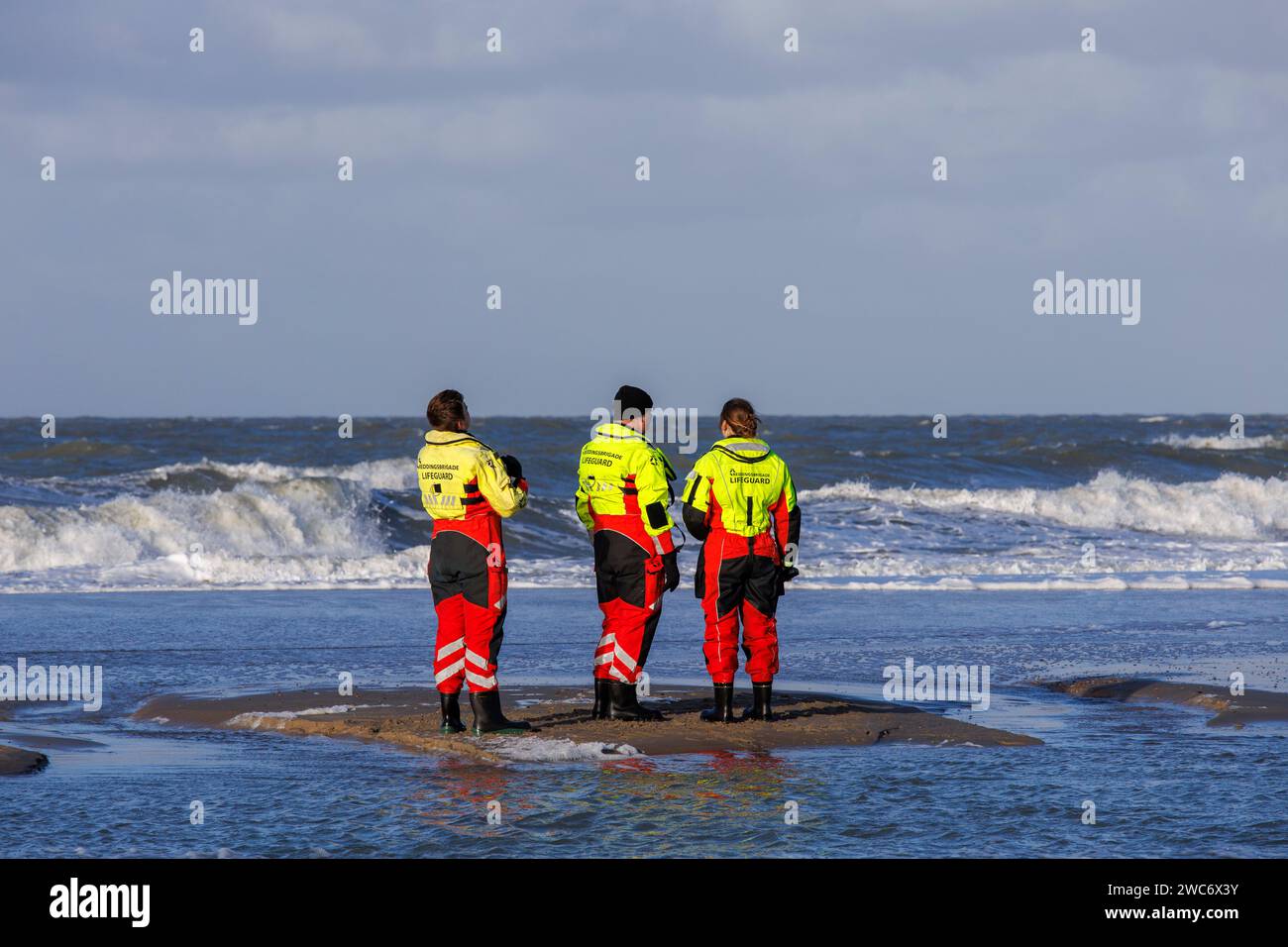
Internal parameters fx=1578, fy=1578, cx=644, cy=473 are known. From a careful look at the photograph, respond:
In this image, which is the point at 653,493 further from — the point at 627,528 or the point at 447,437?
the point at 447,437

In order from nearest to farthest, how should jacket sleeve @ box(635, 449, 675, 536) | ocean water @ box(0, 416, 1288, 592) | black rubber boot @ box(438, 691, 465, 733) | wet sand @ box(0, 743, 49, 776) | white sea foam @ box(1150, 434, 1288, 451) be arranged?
wet sand @ box(0, 743, 49, 776) → black rubber boot @ box(438, 691, 465, 733) → jacket sleeve @ box(635, 449, 675, 536) → ocean water @ box(0, 416, 1288, 592) → white sea foam @ box(1150, 434, 1288, 451)

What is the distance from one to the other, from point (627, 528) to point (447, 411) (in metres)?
1.22

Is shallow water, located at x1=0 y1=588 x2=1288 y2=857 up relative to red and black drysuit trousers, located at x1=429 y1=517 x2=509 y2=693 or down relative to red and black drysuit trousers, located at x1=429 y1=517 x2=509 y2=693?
down

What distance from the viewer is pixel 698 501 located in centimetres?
897

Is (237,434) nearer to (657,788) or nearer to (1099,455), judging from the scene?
(1099,455)

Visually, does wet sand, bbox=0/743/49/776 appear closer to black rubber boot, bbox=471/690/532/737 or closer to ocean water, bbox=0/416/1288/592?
black rubber boot, bbox=471/690/532/737

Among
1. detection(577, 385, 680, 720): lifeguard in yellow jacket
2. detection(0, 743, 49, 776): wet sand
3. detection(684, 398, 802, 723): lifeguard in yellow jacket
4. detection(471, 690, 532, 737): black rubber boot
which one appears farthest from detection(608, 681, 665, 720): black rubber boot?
detection(0, 743, 49, 776): wet sand

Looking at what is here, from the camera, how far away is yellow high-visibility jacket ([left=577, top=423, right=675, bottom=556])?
350 inches

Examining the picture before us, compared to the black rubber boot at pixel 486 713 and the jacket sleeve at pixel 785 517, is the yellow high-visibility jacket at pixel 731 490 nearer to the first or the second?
the jacket sleeve at pixel 785 517
